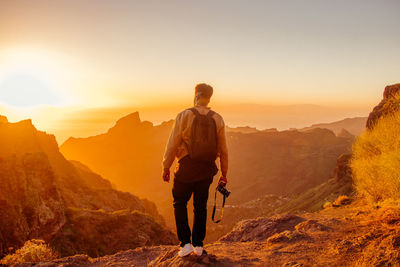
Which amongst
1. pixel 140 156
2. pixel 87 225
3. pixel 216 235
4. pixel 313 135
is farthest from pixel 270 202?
pixel 140 156

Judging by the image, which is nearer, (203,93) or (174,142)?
(174,142)

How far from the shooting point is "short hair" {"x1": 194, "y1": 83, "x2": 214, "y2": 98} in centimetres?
436

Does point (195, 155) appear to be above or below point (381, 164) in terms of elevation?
above

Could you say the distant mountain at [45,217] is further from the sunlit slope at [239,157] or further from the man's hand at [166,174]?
the sunlit slope at [239,157]

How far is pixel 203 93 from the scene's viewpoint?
4.36 meters

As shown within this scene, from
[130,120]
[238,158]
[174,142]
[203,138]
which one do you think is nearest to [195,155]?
[203,138]

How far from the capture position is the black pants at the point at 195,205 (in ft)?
14.0

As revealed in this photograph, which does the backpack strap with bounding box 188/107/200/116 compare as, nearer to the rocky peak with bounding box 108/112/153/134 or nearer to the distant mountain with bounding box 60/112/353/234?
the distant mountain with bounding box 60/112/353/234

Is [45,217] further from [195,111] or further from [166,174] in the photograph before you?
[195,111]

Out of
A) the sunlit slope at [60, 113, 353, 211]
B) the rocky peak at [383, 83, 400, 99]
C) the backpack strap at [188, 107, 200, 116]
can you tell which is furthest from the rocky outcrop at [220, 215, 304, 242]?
the sunlit slope at [60, 113, 353, 211]

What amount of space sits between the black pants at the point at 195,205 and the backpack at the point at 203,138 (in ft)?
1.49

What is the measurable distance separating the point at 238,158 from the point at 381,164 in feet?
378

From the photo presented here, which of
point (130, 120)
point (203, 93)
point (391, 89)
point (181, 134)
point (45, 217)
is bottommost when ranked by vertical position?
point (45, 217)

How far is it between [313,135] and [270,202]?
80885mm
